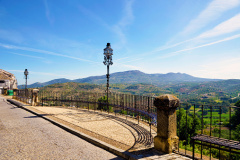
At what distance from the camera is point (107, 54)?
39.3 ft

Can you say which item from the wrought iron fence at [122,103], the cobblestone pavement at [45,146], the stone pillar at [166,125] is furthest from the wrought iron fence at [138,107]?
the cobblestone pavement at [45,146]

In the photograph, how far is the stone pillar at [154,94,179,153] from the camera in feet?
13.4

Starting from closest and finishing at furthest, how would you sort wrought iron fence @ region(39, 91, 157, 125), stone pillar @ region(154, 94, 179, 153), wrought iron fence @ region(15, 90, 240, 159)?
wrought iron fence @ region(15, 90, 240, 159)
stone pillar @ region(154, 94, 179, 153)
wrought iron fence @ region(39, 91, 157, 125)

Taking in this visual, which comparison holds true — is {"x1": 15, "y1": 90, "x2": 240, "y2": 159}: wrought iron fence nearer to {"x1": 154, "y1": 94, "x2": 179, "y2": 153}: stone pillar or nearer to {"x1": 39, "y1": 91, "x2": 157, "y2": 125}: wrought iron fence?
{"x1": 39, "y1": 91, "x2": 157, "y2": 125}: wrought iron fence

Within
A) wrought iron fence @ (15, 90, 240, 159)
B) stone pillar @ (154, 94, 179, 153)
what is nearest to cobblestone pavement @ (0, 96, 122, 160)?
stone pillar @ (154, 94, 179, 153)

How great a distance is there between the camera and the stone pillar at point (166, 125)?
407 cm

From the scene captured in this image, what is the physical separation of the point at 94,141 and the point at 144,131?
2.19m

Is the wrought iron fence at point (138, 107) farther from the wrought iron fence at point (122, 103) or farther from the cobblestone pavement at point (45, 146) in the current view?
the cobblestone pavement at point (45, 146)

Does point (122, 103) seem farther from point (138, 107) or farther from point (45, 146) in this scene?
point (45, 146)

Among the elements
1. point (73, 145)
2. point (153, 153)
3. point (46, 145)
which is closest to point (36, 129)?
point (46, 145)

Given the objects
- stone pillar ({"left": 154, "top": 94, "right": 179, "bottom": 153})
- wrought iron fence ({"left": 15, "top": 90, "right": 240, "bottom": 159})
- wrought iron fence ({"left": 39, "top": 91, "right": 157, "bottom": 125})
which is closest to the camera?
wrought iron fence ({"left": 15, "top": 90, "right": 240, "bottom": 159})

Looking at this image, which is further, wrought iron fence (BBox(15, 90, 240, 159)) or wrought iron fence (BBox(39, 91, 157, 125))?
wrought iron fence (BBox(39, 91, 157, 125))

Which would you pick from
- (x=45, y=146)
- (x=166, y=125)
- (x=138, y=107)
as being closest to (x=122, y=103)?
(x=138, y=107)

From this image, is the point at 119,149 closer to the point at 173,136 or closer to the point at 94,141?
the point at 94,141
